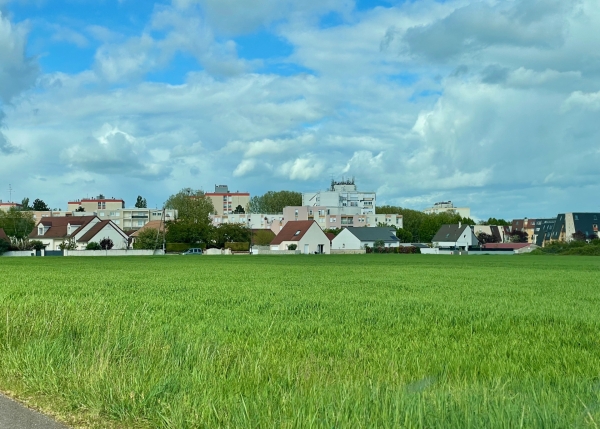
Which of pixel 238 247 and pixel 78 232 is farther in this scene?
pixel 78 232

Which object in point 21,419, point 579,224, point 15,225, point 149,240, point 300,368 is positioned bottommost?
point 21,419

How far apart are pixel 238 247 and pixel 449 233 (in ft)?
246

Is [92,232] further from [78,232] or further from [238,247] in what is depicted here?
[238,247]

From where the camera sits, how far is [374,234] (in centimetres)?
16450

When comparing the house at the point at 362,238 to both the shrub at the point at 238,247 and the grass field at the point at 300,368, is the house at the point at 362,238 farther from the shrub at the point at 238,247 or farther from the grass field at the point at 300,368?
the grass field at the point at 300,368

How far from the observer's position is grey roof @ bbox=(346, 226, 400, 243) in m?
163

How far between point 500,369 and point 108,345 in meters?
4.96

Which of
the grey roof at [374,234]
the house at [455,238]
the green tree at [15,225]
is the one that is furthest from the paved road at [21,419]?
Result: the house at [455,238]

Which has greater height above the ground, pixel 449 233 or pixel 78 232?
pixel 78 232

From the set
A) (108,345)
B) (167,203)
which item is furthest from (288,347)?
(167,203)

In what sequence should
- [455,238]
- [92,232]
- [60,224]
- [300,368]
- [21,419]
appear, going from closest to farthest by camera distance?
1. [21,419]
2. [300,368]
3. [92,232]
4. [60,224]
5. [455,238]

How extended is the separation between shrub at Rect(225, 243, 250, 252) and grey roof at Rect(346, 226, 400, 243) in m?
38.0

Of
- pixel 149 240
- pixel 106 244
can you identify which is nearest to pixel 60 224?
pixel 106 244

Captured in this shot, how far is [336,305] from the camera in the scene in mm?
17312
